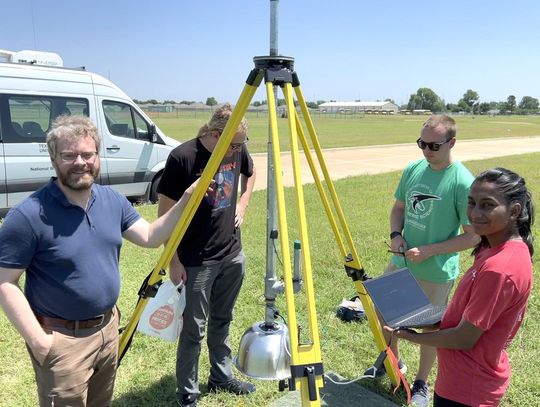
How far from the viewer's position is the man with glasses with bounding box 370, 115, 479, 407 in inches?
115

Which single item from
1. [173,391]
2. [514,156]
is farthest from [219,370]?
[514,156]

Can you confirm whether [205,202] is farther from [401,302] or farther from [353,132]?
[353,132]

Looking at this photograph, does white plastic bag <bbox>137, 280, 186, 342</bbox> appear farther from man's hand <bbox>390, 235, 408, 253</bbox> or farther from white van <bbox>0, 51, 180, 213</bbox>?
white van <bbox>0, 51, 180, 213</bbox>

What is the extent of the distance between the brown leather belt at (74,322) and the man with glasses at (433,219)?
1942 millimetres

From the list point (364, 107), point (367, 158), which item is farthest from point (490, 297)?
point (364, 107)

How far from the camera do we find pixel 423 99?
135 metres

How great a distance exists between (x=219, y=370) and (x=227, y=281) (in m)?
0.68

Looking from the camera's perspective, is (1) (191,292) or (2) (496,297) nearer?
(2) (496,297)

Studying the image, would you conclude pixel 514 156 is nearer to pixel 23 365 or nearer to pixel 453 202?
pixel 453 202

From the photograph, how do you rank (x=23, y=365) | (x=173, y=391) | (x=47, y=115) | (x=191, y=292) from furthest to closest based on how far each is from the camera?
1. (x=47, y=115)
2. (x=23, y=365)
3. (x=173, y=391)
4. (x=191, y=292)

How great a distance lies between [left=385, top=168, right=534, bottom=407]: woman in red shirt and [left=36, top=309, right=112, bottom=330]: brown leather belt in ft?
4.99

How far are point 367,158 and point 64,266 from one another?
16.5m

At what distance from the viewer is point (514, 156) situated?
18594 millimetres

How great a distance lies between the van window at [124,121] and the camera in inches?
355
